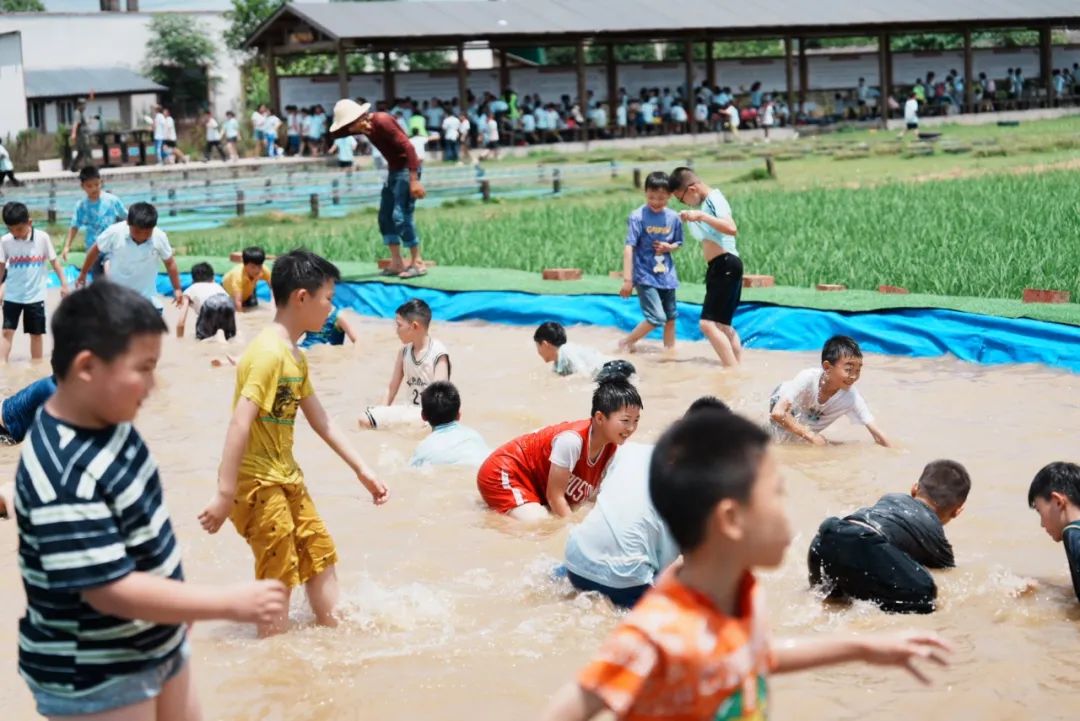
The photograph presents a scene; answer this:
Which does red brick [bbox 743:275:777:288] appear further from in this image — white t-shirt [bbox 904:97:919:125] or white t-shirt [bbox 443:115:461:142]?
white t-shirt [bbox 904:97:919:125]

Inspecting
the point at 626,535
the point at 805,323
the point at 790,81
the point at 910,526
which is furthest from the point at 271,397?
the point at 790,81

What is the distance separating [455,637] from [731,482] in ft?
10.2

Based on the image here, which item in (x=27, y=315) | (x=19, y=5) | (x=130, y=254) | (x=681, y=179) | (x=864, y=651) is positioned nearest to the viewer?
(x=864, y=651)

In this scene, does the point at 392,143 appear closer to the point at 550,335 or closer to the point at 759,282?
the point at 759,282

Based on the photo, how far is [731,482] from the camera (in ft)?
8.63

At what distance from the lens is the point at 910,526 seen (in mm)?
5773

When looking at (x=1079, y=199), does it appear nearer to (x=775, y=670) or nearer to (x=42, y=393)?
(x=42, y=393)

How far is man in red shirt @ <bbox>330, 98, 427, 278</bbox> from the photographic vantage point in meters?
13.7

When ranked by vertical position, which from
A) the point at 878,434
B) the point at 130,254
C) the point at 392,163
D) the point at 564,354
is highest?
the point at 392,163

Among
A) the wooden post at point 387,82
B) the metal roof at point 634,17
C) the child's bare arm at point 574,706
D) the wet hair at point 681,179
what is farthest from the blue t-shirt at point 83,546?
the wooden post at point 387,82

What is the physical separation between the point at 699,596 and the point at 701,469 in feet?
0.80

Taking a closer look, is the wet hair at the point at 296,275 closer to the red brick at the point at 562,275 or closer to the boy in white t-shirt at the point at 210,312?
the boy in white t-shirt at the point at 210,312

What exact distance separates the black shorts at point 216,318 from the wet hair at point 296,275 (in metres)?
7.80

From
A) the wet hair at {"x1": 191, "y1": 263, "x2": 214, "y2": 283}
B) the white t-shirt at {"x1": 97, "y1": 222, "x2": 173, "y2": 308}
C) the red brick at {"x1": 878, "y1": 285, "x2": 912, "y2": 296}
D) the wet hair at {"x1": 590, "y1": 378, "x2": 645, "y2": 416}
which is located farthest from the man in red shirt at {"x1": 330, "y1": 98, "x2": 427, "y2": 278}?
the wet hair at {"x1": 590, "y1": 378, "x2": 645, "y2": 416}
